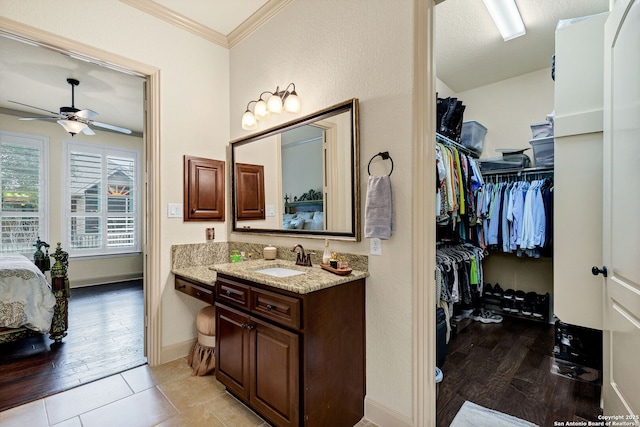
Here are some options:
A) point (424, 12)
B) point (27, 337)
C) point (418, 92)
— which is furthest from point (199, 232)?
point (424, 12)

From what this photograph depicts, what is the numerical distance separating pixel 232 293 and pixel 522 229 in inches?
119

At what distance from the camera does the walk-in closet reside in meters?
1.99

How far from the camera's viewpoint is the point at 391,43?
5.98 ft

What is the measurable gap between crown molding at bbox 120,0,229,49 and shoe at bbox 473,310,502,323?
13.3 ft

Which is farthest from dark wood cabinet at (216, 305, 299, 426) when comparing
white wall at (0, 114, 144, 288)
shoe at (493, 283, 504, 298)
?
white wall at (0, 114, 144, 288)

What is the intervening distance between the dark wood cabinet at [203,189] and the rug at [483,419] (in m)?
2.45

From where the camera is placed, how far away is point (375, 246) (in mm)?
1886

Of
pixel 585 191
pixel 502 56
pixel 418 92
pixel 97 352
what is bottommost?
pixel 97 352

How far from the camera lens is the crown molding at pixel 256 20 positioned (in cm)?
256

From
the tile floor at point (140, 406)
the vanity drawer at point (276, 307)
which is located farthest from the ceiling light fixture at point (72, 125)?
the vanity drawer at point (276, 307)

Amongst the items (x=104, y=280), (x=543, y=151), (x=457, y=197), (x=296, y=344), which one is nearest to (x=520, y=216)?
(x=543, y=151)

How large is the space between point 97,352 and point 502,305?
4296mm

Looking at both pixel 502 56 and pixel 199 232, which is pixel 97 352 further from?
pixel 502 56

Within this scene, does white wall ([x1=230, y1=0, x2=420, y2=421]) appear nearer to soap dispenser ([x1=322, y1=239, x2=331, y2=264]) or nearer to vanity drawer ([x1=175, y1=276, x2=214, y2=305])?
soap dispenser ([x1=322, y1=239, x2=331, y2=264])
